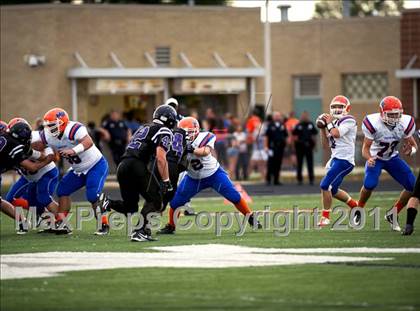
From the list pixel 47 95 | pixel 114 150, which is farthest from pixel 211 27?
pixel 114 150

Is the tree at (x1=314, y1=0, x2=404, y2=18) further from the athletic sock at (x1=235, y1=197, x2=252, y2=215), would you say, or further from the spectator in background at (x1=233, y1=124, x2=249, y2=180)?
the athletic sock at (x1=235, y1=197, x2=252, y2=215)

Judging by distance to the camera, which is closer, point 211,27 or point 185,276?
point 185,276

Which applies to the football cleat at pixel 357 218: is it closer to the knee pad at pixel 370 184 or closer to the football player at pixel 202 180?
the knee pad at pixel 370 184

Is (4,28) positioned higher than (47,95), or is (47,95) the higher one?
(4,28)

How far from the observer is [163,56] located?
34.6m

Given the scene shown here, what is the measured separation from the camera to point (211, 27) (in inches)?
1382

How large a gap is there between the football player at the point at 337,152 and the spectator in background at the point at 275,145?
10.6 m

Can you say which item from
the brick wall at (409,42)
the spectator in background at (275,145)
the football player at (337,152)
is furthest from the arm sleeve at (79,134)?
the brick wall at (409,42)

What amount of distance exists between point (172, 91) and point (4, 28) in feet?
18.0

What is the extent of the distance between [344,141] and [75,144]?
3.92 metres

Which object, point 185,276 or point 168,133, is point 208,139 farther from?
point 185,276

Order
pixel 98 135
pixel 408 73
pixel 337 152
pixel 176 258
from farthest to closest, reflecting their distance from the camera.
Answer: pixel 408 73, pixel 98 135, pixel 337 152, pixel 176 258

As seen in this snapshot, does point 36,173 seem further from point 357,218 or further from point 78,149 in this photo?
point 357,218

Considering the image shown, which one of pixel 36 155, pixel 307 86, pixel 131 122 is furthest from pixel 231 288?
pixel 307 86
